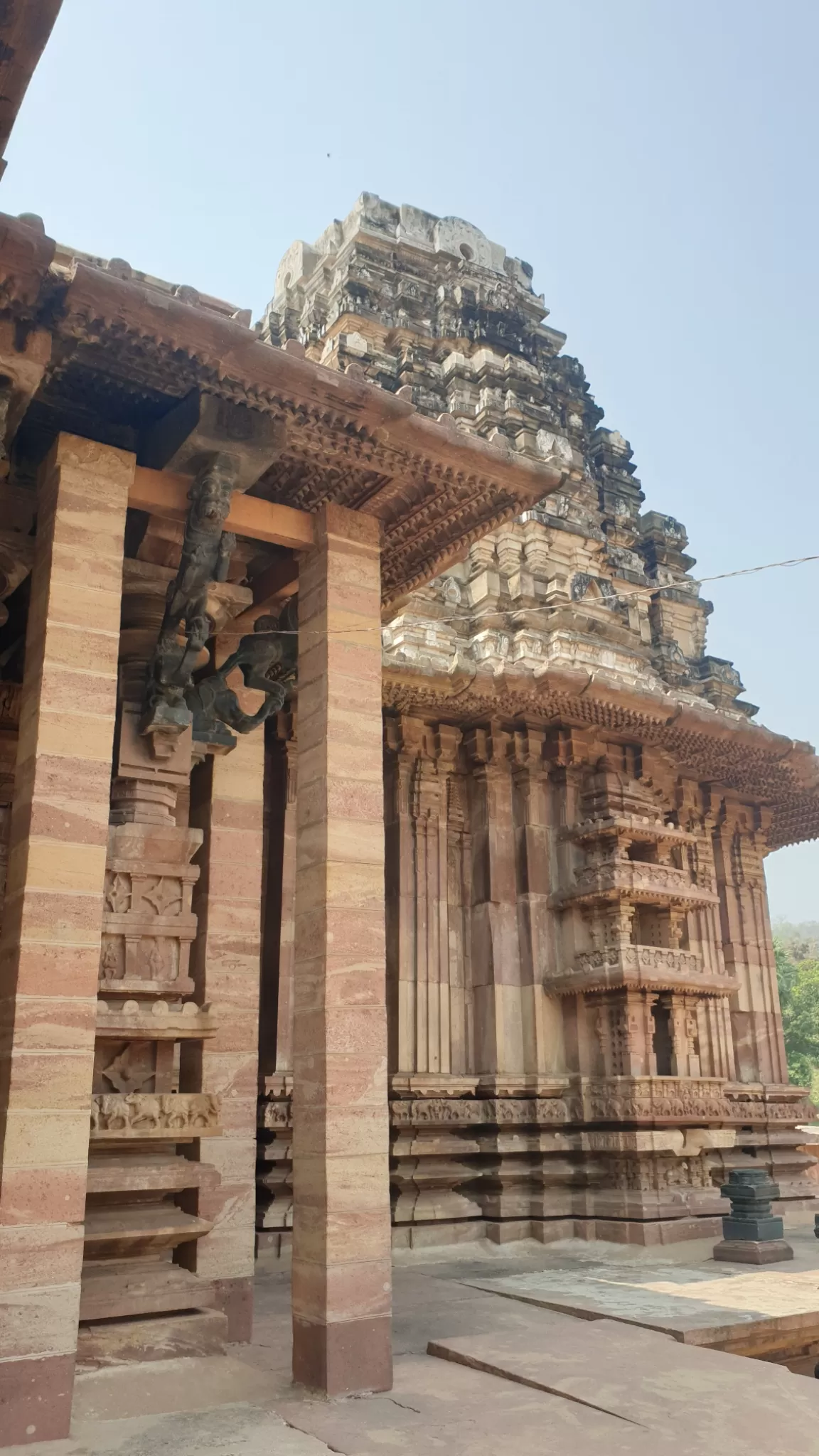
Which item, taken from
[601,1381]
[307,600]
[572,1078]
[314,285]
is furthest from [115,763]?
[314,285]

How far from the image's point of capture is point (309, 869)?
7555 millimetres

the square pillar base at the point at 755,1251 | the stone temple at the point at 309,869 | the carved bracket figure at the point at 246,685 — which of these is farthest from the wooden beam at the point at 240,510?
the square pillar base at the point at 755,1251

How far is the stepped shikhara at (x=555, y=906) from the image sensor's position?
13336 millimetres

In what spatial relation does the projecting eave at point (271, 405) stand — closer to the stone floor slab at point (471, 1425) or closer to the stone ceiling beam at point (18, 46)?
the stone ceiling beam at point (18, 46)

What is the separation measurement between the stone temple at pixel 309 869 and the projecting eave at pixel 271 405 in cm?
3

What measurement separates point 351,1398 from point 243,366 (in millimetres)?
6320

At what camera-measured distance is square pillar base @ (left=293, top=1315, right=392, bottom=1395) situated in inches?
253

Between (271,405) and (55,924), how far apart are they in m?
3.68

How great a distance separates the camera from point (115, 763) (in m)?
8.98

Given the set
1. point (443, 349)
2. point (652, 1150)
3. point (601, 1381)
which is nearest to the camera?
point (601, 1381)

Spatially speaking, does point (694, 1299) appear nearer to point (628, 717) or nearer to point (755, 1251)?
point (755, 1251)

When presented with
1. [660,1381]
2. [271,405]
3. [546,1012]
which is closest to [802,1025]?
[546,1012]

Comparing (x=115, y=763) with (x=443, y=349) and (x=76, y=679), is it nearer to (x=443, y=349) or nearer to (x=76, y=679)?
(x=76, y=679)

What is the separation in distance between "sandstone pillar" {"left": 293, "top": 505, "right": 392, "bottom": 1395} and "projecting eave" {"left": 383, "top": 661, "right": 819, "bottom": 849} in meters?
4.95
